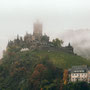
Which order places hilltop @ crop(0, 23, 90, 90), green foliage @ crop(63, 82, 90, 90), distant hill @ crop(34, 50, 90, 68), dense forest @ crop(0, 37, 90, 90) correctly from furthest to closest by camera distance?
distant hill @ crop(34, 50, 90, 68) → hilltop @ crop(0, 23, 90, 90) → dense forest @ crop(0, 37, 90, 90) → green foliage @ crop(63, 82, 90, 90)

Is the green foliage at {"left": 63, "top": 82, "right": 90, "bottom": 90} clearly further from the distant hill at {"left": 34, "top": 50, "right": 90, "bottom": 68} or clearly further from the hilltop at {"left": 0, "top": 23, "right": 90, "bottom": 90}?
the distant hill at {"left": 34, "top": 50, "right": 90, "bottom": 68}

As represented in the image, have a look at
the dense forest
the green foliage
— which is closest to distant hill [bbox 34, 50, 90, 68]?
the dense forest

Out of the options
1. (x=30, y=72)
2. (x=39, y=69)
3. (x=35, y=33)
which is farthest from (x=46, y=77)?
(x=35, y=33)

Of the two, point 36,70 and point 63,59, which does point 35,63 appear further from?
point 63,59

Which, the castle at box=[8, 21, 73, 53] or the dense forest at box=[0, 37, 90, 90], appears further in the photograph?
the castle at box=[8, 21, 73, 53]

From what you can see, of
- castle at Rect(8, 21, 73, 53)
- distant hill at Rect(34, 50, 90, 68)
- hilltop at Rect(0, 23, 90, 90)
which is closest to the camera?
hilltop at Rect(0, 23, 90, 90)

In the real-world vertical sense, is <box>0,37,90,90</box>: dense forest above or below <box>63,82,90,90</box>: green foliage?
above

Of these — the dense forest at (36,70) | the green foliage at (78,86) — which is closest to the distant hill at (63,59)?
the dense forest at (36,70)

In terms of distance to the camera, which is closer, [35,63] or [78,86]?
[78,86]

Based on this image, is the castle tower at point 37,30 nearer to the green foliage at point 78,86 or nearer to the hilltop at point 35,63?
the hilltop at point 35,63

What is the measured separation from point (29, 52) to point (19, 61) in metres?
13.2

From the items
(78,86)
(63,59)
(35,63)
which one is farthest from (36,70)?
(63,59)

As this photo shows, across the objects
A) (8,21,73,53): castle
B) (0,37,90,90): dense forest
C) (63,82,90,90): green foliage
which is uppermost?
(8,21,73,53): castle

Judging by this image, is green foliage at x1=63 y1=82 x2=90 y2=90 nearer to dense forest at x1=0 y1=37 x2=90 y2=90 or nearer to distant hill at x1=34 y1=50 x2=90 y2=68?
dense forest at x1=0 y1=37 x2=90 y2=90
